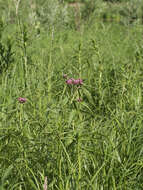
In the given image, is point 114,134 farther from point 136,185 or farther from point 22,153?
point 22,153

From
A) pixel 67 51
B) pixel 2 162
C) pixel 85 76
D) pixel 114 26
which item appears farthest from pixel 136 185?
pixel 114 26

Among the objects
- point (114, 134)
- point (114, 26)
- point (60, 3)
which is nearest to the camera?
point (114, 134)

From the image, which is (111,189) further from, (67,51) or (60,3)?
(67,51)

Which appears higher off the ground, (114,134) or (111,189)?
(114,134)

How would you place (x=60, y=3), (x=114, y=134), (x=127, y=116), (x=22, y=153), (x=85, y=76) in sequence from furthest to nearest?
(x=85, y=76)
(x=60, y=3)
(x=127, y=116)
(x=114, y=134)
(x=22, y=153)

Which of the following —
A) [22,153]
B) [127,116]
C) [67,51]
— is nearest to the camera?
[22,153]

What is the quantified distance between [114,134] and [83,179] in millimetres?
329

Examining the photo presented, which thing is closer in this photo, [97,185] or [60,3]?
[97,185]

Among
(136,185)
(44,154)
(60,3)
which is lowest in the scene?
(136,185)

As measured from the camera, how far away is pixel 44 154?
59.2 inches

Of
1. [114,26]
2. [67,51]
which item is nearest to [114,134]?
[67,51]

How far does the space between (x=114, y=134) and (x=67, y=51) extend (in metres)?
→ 2.37

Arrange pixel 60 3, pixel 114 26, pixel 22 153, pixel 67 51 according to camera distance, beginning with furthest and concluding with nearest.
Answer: pixel 114 26, pixel 67 51, pixel 60 3, pixel 22 153

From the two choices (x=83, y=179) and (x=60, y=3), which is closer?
(x=83, y=179)
